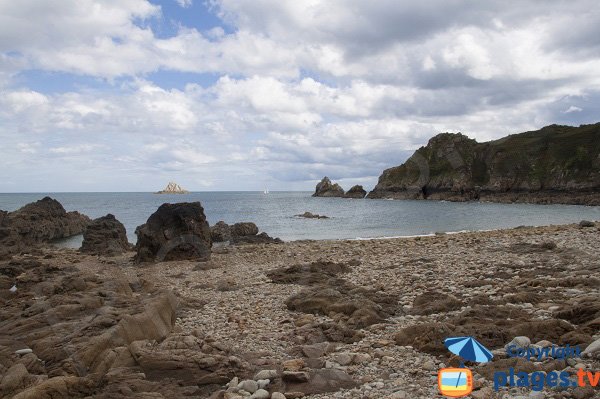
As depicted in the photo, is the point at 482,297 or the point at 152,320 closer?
the point at 152,320

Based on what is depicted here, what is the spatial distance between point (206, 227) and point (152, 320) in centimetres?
1896

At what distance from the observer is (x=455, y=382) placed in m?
6.56

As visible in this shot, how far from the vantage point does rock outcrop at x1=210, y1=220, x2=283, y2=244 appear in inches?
1532

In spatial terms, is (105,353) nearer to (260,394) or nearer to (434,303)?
(260,394)

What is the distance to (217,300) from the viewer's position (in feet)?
50.1

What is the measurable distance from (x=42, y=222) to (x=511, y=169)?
4888 inches

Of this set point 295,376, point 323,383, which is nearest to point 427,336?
point 323,383

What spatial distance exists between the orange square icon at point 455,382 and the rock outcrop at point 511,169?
115 m

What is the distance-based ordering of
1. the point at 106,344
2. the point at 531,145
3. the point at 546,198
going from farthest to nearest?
the point at 531,145, the point at 546,198, the point at 106,344

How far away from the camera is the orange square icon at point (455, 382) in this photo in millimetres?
6305

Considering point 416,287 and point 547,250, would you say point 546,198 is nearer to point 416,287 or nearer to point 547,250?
point 547,250

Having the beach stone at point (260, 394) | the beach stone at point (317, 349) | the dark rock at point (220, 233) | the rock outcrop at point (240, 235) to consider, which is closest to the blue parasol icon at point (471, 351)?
the beach stone at point (317, 349)

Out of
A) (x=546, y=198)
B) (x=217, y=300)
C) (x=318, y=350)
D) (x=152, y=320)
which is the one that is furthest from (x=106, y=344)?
(x=546, y=198)

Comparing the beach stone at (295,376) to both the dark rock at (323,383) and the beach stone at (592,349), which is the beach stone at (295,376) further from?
the beach stone at (592,349)
